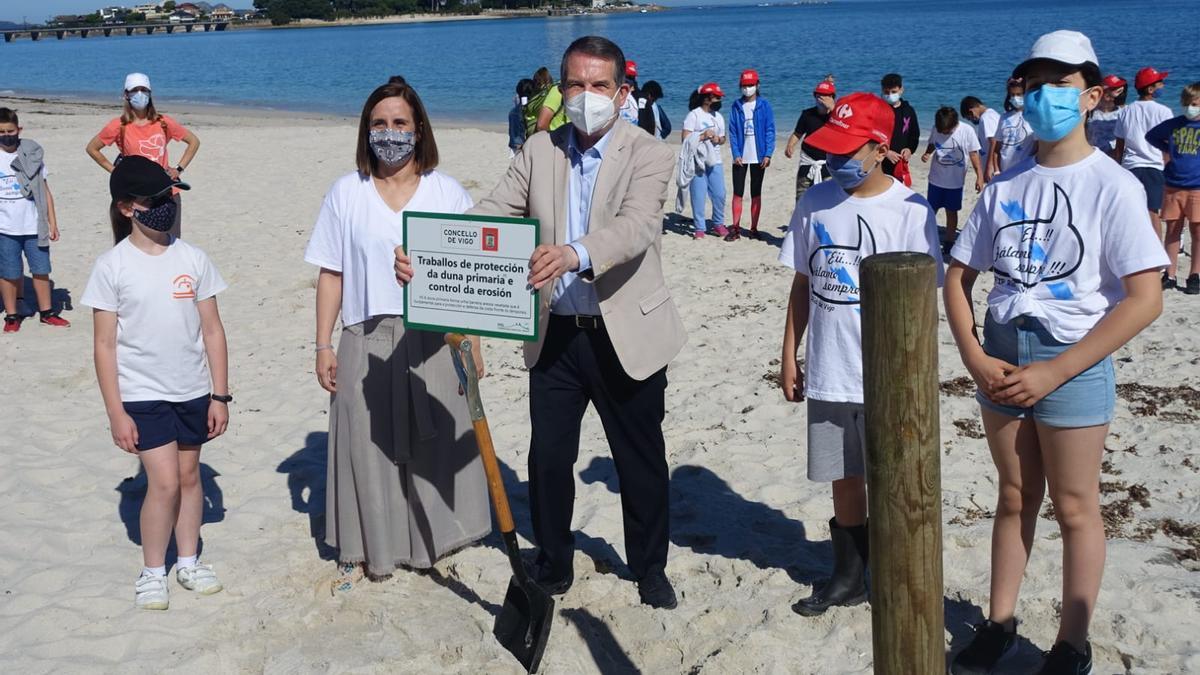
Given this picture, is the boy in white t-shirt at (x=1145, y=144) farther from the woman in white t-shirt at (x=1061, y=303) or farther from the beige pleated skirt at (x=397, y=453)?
the beige pleated skirt at (x=397, y=453)

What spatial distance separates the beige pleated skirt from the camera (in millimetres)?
4438

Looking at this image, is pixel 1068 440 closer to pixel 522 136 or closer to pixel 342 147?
pixel 522 136

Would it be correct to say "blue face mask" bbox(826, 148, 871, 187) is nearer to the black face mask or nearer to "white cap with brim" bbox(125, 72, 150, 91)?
the black face mask

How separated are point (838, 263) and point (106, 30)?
525 ft

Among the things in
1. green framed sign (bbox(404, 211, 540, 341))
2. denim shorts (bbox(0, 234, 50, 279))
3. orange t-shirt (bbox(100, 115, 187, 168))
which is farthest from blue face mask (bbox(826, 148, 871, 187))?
denim shorts (bbox(0, 234, 50, 279))

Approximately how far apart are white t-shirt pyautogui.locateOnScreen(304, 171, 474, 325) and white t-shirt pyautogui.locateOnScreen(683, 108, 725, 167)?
25.1ft

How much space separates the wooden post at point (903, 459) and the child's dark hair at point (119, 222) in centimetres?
319

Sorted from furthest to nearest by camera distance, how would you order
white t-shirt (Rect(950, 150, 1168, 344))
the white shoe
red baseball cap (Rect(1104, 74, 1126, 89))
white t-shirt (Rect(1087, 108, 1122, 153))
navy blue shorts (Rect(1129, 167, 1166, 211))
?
red baseball cap (Rect(1104, 74, 1126, 89)), white t-shirt (Rect(1087, 108, 1122, 153)), navy blue shorts (Rect(1129, 167, 1166, 211)), the white shoe, white t-shirt (Rect(950, 150, 1168, 344))

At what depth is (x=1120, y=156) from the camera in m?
9.80

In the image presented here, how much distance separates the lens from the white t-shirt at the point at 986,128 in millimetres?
11031

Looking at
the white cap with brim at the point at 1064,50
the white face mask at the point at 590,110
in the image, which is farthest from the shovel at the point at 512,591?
the white cap with brim at the point at 1064,50

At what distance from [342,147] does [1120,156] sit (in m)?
14.3

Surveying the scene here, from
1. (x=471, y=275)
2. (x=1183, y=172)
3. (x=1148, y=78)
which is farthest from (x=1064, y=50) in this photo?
(x=1148, y=78)

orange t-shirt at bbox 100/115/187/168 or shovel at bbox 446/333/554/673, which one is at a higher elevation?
orange t-shirt at bbox 100/115/187/168
